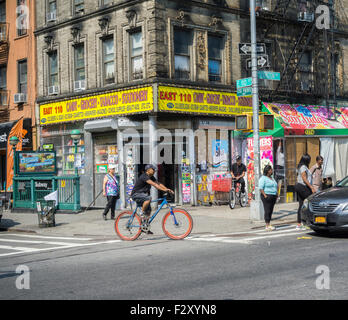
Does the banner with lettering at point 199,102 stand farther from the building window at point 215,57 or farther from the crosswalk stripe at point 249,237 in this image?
the crosswalk stripe at point 249,237

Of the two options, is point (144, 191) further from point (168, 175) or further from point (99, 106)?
point (99, 106)

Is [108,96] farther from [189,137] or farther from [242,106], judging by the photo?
[242,106]

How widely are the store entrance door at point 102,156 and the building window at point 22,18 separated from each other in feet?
24.7

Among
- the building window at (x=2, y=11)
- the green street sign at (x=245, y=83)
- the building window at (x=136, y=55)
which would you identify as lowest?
the green street sign at (x=245, y=83)

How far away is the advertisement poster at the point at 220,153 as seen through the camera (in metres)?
22.1

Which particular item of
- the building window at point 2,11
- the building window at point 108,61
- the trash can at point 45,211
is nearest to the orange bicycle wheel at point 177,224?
the trash can at point 45,211

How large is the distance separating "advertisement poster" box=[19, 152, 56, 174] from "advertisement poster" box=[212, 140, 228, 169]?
22.7 feet

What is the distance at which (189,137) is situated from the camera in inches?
845

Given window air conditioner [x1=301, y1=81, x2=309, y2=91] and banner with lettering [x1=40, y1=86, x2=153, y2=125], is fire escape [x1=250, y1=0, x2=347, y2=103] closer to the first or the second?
window air conditioner [x1=301, y1=81, x2=309, y2=91]

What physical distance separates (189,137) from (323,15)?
961 cm

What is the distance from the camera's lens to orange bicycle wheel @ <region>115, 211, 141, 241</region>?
12.7 meters

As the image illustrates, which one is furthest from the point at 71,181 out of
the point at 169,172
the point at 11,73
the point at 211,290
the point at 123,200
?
the point at 211,290

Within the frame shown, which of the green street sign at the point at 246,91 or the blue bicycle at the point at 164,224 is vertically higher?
the green street sign at the point at 246,91

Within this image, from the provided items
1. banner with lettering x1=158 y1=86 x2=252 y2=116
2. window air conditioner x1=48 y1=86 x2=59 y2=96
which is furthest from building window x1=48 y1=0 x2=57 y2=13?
banner with lettering x1=158 y1=86 x2=252 y2=116
